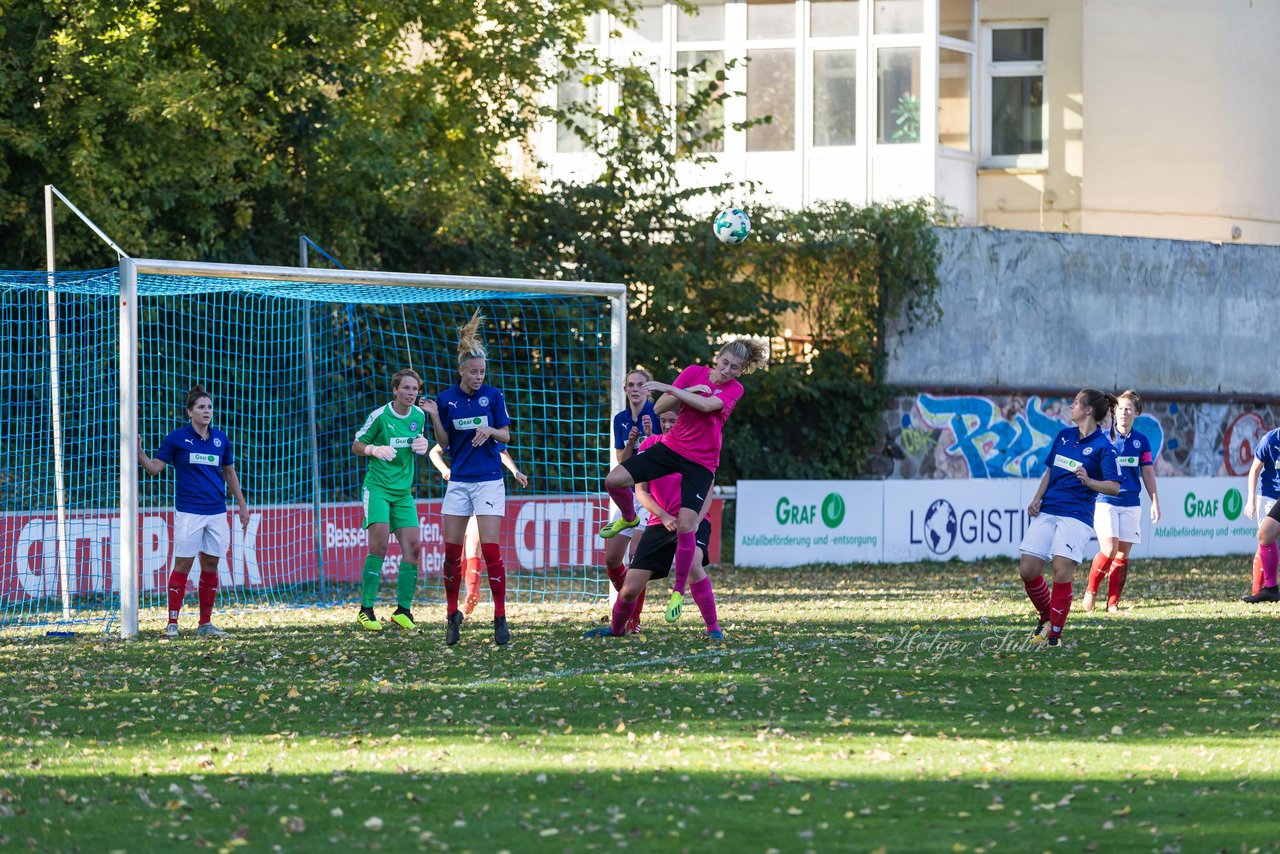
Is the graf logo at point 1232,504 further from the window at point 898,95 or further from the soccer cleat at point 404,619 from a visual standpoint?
the soccer cleat at point 404,619

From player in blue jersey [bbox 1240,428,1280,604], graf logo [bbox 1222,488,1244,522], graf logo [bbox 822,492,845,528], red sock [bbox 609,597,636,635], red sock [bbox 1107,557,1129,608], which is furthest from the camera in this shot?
graf logo [bbox 1222,488,1244,522]

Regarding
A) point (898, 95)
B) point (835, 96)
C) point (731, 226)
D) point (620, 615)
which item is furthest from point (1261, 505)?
point (835, 96)

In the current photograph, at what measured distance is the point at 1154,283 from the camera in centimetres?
2628

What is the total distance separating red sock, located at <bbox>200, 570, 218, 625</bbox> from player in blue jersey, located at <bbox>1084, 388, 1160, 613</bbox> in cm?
716

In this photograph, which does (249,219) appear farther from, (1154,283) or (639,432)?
(1154,283)

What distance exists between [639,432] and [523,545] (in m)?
5.91

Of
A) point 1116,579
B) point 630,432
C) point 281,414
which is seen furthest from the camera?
point 281,414

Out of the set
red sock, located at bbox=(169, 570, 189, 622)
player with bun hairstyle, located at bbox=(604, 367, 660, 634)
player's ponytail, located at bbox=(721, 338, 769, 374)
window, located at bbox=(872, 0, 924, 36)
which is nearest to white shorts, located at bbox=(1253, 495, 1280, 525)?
player with bun hairstyle, located at bbox=(604, 367, 660, 634)

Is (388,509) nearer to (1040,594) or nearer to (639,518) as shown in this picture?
(639,518)

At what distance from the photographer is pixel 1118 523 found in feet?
47.5

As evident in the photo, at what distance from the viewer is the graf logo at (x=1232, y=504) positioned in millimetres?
22844

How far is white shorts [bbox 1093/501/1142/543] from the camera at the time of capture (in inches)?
570

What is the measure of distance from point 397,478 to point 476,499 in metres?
0.99

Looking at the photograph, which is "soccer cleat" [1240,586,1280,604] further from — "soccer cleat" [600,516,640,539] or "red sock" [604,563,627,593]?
"soccer cleat" [600,516,640,539]
